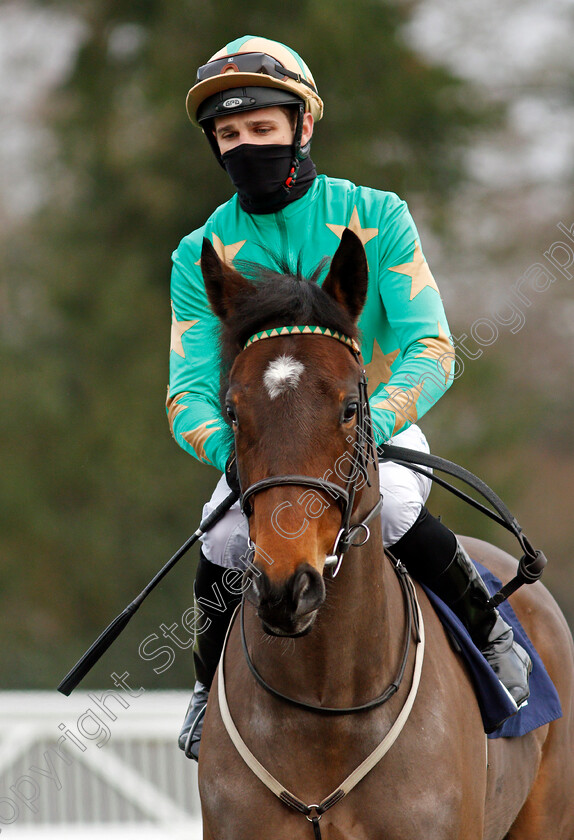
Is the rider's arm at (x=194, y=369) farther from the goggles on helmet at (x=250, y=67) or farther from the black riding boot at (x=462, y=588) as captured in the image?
the black riding boot at (x=462, y=588)

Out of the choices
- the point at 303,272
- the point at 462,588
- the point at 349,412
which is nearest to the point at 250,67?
the point at 303,272

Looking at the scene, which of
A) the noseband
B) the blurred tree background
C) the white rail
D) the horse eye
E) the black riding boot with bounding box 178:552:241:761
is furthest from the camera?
the blurred tree background

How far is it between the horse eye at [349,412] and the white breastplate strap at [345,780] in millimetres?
891

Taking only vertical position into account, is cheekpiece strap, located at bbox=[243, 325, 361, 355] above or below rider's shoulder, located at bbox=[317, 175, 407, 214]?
below

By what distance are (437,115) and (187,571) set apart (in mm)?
6484

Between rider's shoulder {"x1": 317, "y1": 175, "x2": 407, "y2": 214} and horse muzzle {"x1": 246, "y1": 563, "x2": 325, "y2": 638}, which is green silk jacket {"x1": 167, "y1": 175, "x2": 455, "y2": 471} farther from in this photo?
horse muzzle {"x1": 246, "y1": 563, "x2": 325, "y2": 638}

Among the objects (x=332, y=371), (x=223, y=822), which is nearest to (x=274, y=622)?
(x=332, y=371)

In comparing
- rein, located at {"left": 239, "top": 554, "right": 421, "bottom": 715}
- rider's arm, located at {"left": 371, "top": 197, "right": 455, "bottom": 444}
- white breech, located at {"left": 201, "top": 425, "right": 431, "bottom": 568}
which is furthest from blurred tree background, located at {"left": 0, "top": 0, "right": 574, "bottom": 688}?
rein, located at {"left": 239, "top": 554, "right": 421, "bottom": 715}

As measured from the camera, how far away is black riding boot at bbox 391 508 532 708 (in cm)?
360

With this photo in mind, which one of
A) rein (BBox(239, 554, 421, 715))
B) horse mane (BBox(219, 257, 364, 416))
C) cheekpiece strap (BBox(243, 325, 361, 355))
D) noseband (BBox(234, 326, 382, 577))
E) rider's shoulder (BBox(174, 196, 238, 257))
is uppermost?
rider's shoulder (BBox(174, 196, 238, 257))

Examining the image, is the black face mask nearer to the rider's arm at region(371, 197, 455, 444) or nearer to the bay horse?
the rider's arm at region(371, 197, 455, 444)

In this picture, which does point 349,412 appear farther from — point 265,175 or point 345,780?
point 265,175

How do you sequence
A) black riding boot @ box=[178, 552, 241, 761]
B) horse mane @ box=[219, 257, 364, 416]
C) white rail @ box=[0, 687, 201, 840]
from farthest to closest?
white rail @ box=[0, 687, 201, 840] < black riding boot @ box=[178, 552, 241, 761] < horse mane @ box=[219, 257, 364, 416]

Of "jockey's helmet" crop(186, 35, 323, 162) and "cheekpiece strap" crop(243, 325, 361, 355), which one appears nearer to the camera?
"cheekpiece strap" crop(243, 325, 361, 355)
